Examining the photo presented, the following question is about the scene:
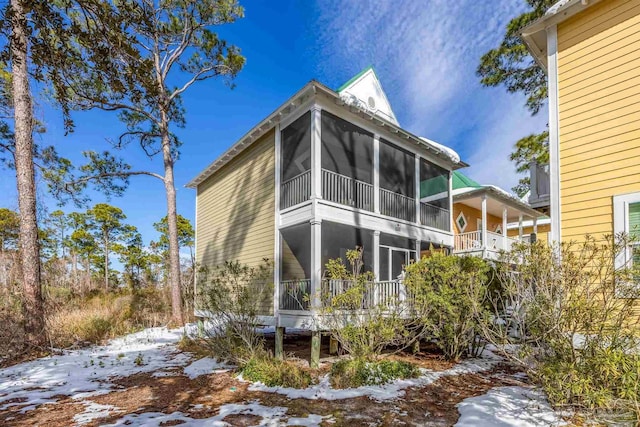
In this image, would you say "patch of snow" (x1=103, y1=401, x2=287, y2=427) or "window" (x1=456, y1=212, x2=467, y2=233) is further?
"window" (x1=456, y1=212, x2=467, y2=233)

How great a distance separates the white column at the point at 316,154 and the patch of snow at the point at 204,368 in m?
4.22

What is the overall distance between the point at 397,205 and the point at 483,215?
4.76 m

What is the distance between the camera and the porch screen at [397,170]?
10.6m

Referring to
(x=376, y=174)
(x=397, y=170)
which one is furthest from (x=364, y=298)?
(x=397, y=170)

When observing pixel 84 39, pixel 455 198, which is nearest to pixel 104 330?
pixel 84 39

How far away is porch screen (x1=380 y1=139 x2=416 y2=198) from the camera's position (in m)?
10.6

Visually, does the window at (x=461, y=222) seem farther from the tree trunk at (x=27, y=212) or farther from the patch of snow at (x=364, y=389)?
the tree trunk at (x=27, y=212)

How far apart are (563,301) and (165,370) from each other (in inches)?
290

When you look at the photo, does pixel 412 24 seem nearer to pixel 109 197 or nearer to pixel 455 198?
pixel 455 198

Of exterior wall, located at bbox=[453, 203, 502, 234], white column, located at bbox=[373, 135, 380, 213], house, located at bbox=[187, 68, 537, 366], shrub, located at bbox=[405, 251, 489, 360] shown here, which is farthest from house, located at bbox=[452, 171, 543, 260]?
shrub, located at bbox=[405, 251, 489, 360]

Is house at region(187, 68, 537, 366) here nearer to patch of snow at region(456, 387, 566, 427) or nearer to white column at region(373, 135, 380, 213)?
white column at region(373, 135, 380, 213)

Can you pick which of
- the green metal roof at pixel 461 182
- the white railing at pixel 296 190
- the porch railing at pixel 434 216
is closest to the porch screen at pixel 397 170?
the porch railing at pixel 434 216

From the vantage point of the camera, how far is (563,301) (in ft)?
13.6

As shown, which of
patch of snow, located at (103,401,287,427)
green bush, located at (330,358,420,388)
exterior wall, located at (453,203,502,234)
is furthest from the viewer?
exterior wall, located at (453,203,502,234)
